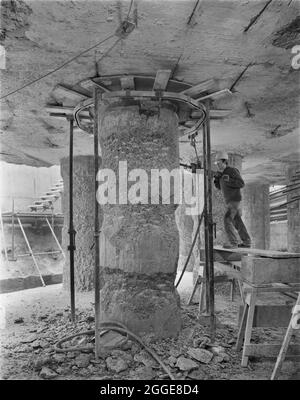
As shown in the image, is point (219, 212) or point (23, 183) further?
point (23, 183)

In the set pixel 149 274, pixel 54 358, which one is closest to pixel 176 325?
pixel 149 274

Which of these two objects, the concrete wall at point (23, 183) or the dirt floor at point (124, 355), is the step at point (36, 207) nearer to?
the concrete wall at point (23, 183)

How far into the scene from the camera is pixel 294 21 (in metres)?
3.30

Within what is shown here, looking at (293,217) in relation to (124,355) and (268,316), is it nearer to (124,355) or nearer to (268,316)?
(268,316)

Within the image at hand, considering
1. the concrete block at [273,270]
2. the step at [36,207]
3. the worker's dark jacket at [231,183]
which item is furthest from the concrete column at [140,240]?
the step at [36,207]

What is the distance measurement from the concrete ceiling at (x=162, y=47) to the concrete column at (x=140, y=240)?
2.24 feet

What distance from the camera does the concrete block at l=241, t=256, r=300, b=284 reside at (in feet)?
11.7

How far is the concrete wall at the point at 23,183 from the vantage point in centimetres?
1786

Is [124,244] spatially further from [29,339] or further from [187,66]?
[187,66]

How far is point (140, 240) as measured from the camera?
14.3ft

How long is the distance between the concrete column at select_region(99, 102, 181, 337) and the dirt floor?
12.6 inches

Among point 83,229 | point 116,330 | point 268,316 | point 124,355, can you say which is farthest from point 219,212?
point 124,355

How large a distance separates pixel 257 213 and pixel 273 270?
8112mm

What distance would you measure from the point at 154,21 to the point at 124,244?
8.29 ft
